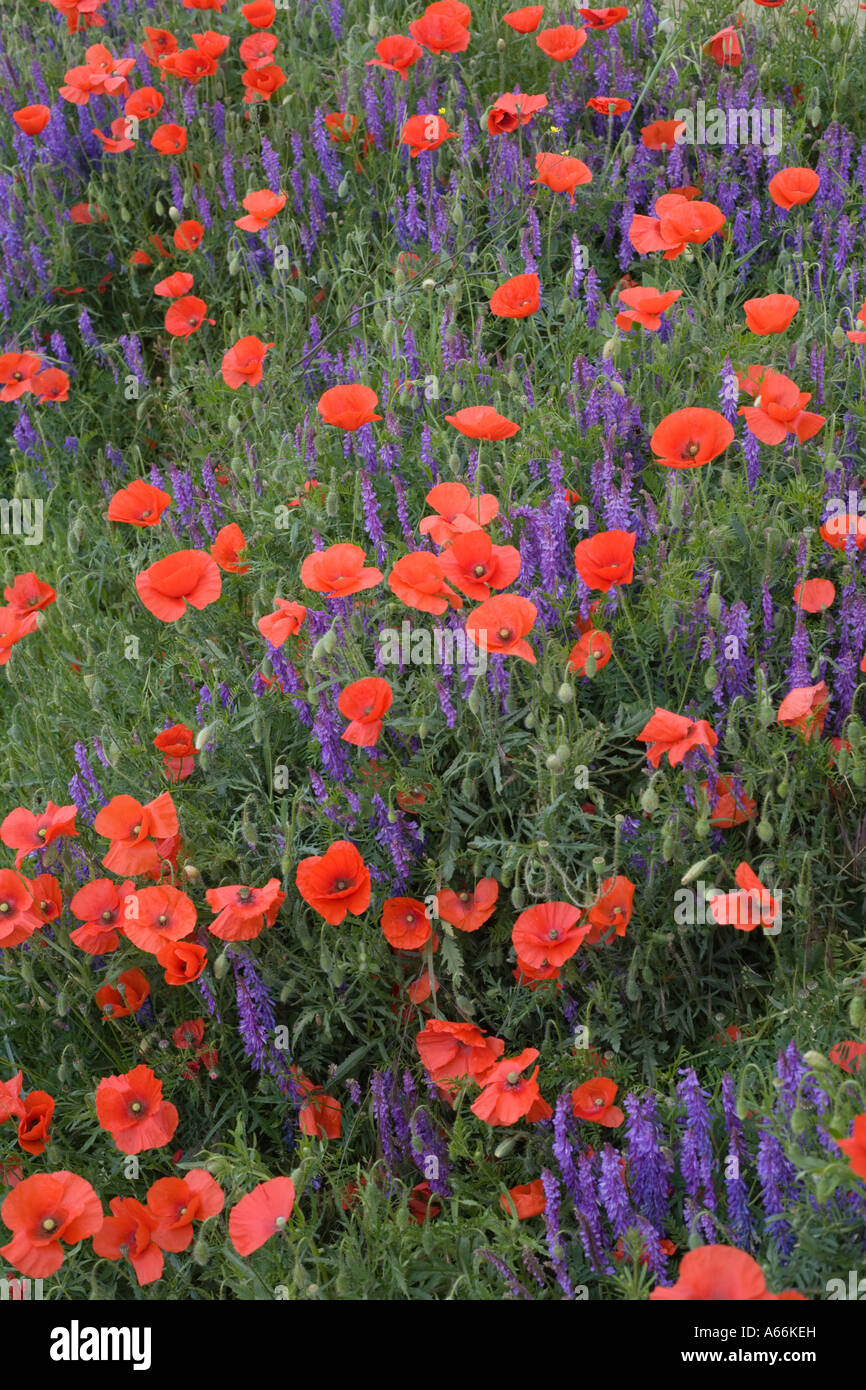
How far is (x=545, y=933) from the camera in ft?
7.64

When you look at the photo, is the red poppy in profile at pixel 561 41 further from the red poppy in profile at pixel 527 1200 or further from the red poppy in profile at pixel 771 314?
the red poppy in profile at pixel 527 1200

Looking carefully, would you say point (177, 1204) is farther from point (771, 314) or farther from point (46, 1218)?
point (771, 314)

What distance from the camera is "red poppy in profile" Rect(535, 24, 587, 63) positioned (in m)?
3.56

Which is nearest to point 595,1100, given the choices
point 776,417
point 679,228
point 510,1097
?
point 510,1097

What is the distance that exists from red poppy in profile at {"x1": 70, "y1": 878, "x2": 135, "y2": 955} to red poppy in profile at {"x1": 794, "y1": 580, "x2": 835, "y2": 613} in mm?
1363

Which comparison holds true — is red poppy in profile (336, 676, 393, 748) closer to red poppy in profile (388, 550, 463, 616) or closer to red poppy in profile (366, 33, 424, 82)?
red poppy in profile (388, 550, 463, 616)

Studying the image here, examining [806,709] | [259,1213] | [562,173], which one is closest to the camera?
[259,1213]

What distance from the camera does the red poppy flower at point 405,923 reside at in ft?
8.06

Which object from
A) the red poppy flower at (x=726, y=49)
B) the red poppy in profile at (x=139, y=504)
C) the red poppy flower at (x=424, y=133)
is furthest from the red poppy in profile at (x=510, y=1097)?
the red poppy flower at (x=726, y=49)

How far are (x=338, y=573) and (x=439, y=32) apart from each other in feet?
Result: 6.16
